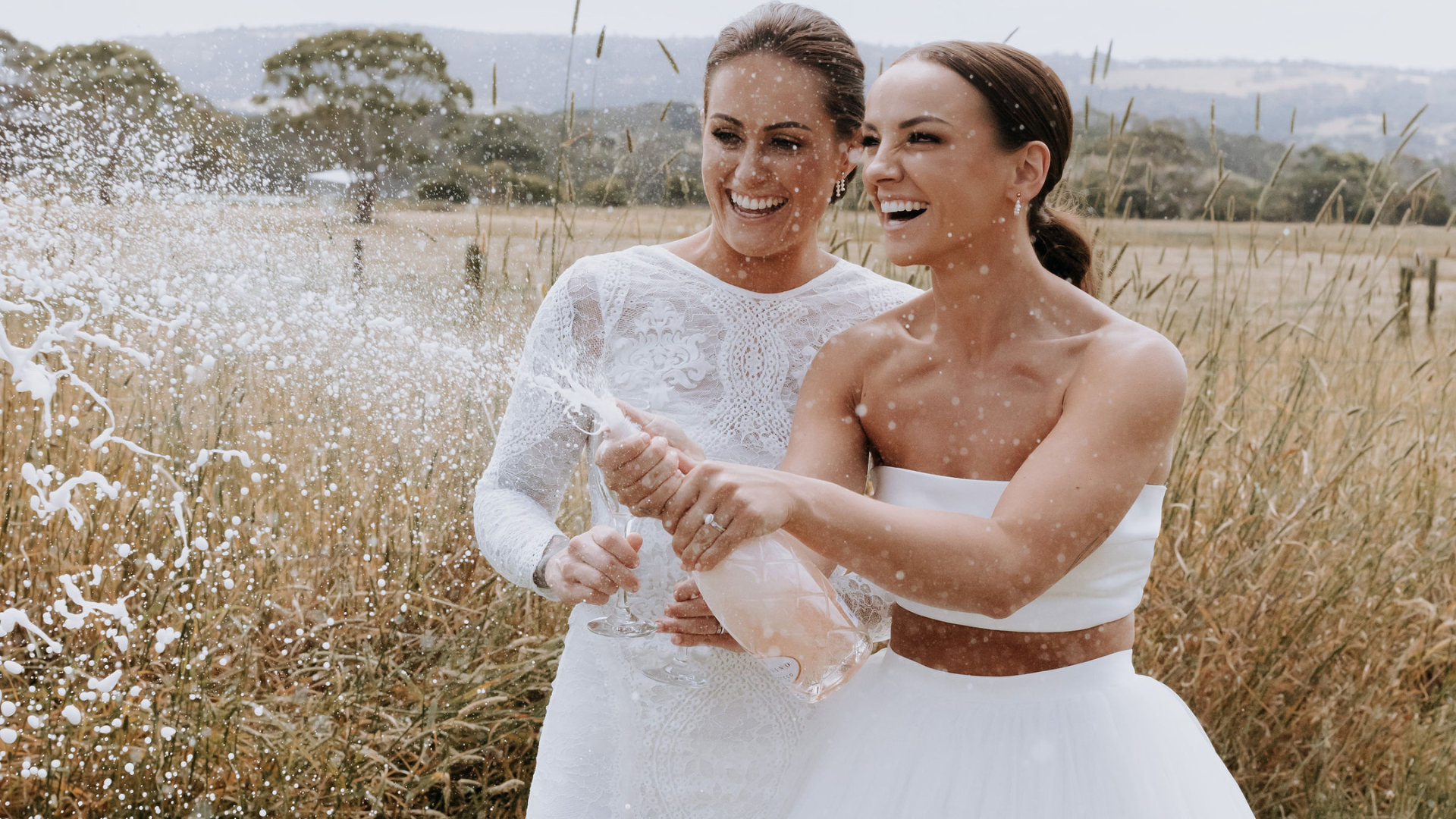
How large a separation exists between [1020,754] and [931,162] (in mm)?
979

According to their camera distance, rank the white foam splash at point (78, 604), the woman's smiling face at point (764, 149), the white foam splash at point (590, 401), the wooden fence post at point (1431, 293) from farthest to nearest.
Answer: the wooden fence post at point (1431, 293) → the white foam splash at point (78, 604) → the woman's smiling face at point (764, 149) → the white foam splash at point (590, 401)

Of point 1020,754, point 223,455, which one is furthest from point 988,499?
point 223,455

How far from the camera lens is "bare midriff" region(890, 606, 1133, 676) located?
176 centimetres

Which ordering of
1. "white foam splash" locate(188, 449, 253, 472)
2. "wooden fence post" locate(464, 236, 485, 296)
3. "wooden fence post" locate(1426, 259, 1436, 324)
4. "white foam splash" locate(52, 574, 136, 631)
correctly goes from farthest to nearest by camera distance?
"wooden fence post" locate(1426, 259, 1436, 324)
"wooden fence post" locate(464, 236, 485, 296)
"white foam splash" locate(188, 449, 253, 472)
"white foam splash" locate(52, 574, 136, 631)

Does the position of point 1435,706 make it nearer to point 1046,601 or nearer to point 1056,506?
point 1046,601

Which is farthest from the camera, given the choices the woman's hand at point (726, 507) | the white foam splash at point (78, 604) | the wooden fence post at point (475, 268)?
the wooden fence post at point (475, 268)

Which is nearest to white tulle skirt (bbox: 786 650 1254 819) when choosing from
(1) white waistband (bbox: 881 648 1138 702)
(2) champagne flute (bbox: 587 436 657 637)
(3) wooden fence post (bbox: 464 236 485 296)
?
(1) white waistband (bbox: 881 648 1138 702)

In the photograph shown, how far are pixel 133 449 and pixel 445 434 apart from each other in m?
1.05

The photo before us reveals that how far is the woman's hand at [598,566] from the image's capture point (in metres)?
1.70

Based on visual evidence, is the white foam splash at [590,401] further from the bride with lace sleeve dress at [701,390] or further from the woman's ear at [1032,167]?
the woman's ear at [1032,167]

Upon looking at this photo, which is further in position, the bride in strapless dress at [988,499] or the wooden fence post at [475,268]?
the wooden fence post at [475,268]

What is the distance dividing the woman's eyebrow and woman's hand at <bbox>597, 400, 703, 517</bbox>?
2.21 feet

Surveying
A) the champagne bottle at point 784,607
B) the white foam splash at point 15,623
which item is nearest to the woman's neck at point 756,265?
the champagne bottle at point 784,607

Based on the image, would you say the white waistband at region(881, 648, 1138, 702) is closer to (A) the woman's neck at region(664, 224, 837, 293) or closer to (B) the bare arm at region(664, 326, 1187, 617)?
(B) the bare arm at region(664, 326, 1187, 617)
